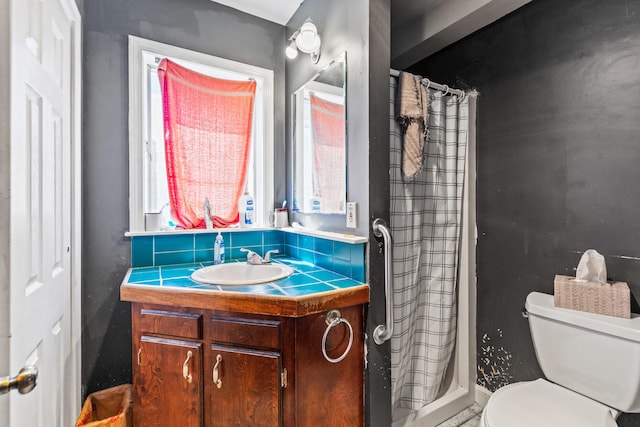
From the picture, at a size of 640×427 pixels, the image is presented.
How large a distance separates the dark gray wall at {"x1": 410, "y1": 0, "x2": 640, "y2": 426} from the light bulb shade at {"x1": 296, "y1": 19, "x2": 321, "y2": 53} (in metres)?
0.98

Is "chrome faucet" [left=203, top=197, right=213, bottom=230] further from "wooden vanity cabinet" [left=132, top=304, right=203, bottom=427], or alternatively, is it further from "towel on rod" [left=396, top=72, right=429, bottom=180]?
"towel on rod" [left=396, top=72, right=429, bottom=180]

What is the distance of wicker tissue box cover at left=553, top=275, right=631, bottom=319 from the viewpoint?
4.13 ft

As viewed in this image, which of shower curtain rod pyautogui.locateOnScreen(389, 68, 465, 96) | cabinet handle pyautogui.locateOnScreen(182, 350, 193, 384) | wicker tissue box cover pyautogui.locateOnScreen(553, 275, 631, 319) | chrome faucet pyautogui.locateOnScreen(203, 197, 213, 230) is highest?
shower curtain rod pyautogui.locateOnScreen(389, 68, 465, 96)

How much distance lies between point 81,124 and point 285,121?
1.13 m

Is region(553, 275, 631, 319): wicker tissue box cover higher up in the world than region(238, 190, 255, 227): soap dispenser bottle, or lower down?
lower down

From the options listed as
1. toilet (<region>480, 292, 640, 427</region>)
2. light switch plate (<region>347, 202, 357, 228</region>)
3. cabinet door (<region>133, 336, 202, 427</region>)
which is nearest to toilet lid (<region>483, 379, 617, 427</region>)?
toilet (<region>480, 292, 640, 427</region>)

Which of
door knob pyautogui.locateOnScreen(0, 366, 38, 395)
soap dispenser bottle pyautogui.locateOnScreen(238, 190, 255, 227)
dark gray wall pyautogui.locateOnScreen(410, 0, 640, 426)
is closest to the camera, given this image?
door knob pyautogui.locateOnScreen(0, 366, 38, 395)

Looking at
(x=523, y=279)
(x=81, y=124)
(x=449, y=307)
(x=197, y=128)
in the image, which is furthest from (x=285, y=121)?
(x=523, y=279)

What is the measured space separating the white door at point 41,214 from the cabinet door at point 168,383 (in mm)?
299

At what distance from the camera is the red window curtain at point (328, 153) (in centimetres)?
161

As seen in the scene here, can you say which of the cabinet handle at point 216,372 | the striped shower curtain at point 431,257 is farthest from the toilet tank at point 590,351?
the cabinet handle at point 216,372

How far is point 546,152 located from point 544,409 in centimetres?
119

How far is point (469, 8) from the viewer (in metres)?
1.69

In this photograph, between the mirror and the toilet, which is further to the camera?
the mirror
